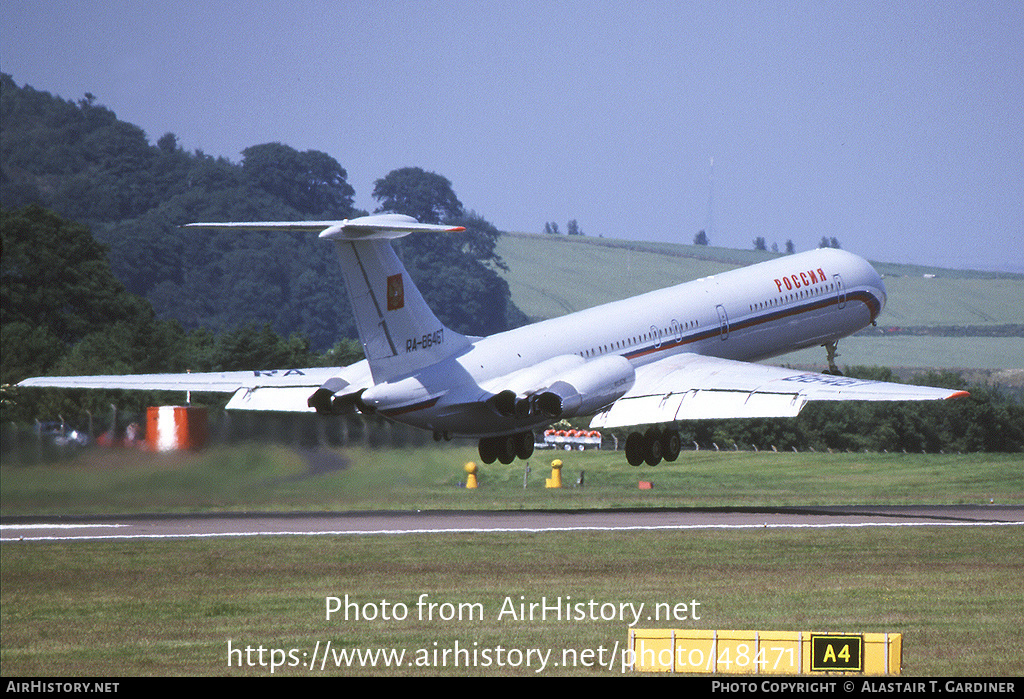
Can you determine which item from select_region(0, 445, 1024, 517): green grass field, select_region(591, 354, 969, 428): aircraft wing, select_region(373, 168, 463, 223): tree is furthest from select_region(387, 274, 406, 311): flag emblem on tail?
select_region(373, 168, 463, 223): tree

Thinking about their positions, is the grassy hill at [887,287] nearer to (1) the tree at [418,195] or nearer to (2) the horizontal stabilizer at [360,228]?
(1) the tree at [418,195]

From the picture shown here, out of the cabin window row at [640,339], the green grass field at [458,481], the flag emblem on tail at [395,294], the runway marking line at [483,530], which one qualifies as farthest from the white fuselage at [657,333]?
the green grass field at [458,481]

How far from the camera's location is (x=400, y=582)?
33625mm

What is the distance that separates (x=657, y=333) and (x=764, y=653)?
2559 cm

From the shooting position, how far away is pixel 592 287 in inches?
6983

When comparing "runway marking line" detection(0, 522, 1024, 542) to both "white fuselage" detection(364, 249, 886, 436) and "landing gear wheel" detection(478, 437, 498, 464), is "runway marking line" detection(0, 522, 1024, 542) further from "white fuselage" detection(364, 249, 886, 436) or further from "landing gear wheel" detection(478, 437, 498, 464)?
"white fuselage" detection(364, 249, 886, 436)

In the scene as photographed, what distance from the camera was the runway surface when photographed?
4250cm

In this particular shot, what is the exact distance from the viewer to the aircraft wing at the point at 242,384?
139 ft

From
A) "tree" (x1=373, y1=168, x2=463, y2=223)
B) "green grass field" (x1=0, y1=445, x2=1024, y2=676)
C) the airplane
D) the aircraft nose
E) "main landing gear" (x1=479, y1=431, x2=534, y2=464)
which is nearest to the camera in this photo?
"green grass field" (x1=0, y1=445, x2=1024, y2=676)

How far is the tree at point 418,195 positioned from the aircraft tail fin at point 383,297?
124m

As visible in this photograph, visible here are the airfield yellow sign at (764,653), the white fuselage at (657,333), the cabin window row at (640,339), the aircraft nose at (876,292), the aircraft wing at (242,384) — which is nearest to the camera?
the airfield yellow sign at (764,653)

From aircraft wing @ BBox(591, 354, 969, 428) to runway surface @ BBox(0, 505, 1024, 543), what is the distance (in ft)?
11.0

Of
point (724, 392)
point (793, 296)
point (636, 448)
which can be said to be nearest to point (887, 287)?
point (793, 296)

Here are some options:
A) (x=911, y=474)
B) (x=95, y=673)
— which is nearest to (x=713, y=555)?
(x=95, y=673)
